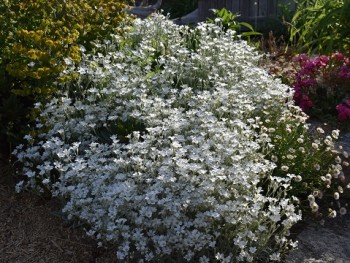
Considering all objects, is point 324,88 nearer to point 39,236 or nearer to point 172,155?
point 172,155

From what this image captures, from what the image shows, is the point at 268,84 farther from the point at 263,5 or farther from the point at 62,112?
the point at 263,5

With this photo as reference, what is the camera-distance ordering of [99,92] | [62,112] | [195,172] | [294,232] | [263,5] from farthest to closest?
[263,5] → [99,92] → [62,112] → [294,232] → [195,172]

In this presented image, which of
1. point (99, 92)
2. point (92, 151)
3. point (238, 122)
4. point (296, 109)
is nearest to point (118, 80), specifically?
point (99, 92)

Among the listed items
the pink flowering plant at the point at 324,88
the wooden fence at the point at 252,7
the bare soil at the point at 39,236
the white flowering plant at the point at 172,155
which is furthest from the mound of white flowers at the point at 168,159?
the wooden fence at the point at 252,7

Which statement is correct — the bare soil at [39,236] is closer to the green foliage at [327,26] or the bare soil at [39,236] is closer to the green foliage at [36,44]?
the green foliage at [36,44]

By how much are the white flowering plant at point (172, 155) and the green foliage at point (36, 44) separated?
16cm

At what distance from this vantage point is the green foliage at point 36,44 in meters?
4.75

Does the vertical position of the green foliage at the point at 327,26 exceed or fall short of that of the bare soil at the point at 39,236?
it exceeds it

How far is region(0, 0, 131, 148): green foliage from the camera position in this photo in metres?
4.75

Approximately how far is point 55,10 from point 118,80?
1131 millimetres

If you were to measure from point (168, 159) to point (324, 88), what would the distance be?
7.77ft

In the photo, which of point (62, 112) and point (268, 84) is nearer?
point (62, 112)

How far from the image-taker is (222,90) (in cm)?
479

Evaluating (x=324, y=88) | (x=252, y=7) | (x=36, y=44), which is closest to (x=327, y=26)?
(x=324, y=88)
